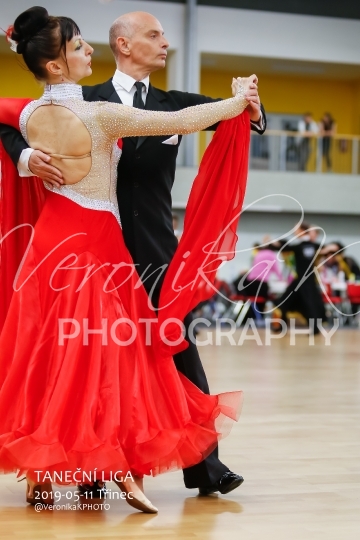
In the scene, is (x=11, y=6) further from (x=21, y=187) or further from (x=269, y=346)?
(x=21, y=187)

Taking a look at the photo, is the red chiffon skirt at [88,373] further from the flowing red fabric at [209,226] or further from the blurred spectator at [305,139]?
the blurred spectator at [305,139]

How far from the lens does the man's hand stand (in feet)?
9.91

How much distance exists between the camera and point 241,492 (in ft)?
10.9

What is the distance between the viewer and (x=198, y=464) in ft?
10.7

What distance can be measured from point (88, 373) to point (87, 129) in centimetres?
79

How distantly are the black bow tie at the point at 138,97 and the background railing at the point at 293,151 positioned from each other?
47.6 feet

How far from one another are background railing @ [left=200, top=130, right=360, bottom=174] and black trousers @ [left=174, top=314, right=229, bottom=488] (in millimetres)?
14677

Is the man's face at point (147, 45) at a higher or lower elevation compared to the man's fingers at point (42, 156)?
higher

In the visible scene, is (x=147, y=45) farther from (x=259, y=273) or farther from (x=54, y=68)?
(x=259, y=273)

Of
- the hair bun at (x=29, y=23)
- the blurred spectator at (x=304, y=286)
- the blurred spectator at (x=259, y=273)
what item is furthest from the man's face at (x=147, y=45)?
the blurred spectator at (x=259, y=273)

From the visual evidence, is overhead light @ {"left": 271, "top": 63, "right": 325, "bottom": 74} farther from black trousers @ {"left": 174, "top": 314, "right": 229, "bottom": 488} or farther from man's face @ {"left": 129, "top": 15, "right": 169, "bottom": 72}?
black trousers @ {"left": 174, "top": 314, "right": 229, "bottom": 488}

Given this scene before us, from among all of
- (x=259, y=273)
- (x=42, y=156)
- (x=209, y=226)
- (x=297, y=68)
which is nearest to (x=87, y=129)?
(x=42, y=156)

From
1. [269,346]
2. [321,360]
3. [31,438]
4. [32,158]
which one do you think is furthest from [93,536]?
[269,346]

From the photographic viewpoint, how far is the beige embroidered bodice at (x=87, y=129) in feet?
9.83
